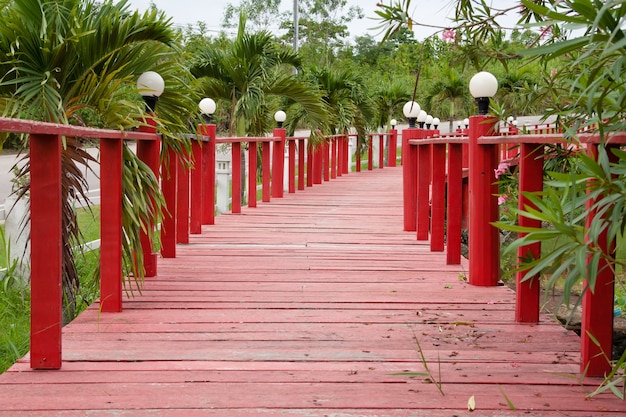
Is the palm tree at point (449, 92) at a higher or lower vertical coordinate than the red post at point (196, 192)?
higher

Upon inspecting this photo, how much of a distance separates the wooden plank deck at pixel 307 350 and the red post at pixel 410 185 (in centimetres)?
201

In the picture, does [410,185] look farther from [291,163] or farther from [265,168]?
[291,163]

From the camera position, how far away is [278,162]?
439 inches

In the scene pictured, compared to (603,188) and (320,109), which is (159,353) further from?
(320,109)

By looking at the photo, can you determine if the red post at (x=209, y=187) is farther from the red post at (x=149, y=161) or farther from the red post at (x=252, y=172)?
the red post at (x=149, y=161)

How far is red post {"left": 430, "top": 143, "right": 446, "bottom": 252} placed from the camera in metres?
5.97

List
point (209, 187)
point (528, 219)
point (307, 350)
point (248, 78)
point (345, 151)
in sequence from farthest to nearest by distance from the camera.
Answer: point (345, 151)
point (248, 78)
point (209, 187)
point (528, 219)
point (307, 350)

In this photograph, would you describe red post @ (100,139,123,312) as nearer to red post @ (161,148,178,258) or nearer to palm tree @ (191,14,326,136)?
red post @ (161,148,178,258)

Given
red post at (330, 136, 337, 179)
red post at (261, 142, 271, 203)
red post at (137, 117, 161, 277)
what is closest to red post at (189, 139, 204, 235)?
red post at (137, 117, 161, 277)

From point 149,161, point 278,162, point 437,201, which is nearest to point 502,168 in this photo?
point 437,201

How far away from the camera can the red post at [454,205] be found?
525cm

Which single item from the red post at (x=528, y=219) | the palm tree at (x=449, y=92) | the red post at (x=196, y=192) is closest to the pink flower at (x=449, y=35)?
the red post at (x=528, y=219)

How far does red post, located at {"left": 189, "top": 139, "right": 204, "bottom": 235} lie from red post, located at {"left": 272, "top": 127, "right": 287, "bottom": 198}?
13.4ft

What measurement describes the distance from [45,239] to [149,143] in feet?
6.29
